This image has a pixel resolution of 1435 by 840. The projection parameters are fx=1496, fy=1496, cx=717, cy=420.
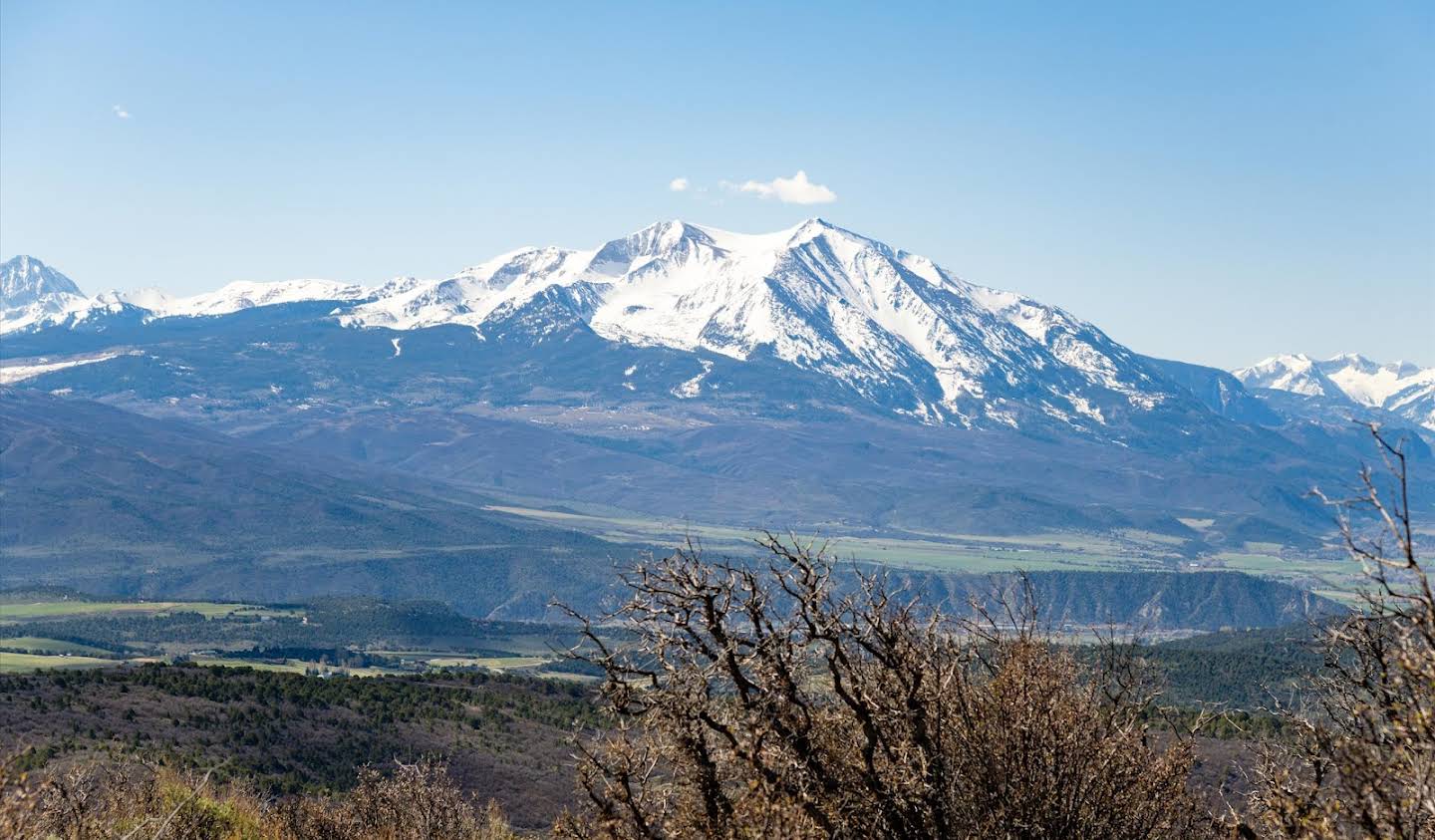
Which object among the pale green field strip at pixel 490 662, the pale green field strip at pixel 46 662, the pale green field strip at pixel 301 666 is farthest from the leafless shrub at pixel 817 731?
the pale green field strip at pixel 490 662

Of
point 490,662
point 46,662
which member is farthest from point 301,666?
point 490,662

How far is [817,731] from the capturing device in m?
16.7

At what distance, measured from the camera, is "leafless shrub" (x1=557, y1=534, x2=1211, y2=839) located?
51.9ft

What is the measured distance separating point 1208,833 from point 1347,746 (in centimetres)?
795

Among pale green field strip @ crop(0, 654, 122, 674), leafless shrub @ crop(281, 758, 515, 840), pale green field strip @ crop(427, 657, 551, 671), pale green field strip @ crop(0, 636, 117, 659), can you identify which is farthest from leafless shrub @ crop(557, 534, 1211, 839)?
pale green field strip @ crop(0, 636, 117, 659)

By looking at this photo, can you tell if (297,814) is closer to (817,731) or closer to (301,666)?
(817,731)

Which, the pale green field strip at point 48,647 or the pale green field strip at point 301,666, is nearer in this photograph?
the pale green field strip at point 301,666

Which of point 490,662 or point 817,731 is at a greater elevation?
point 817,731

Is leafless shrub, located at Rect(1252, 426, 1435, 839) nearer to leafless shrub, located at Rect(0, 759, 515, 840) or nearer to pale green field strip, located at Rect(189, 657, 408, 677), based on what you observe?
leafless shrub, located at Rect(0, 759, 515, 840)

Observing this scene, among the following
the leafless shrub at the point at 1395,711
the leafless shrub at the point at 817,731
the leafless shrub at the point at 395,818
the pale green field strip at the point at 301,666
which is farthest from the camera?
the pale green field strip at the point at 301,666

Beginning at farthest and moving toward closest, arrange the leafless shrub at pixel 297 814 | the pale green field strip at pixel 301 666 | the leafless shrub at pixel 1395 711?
the pale green field strip at pixel 301 666
the leafless shrub at pixel 297 814
the leafless shrub at pixel 1395 711

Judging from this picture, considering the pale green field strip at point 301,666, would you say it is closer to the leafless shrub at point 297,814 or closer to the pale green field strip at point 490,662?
the pale green field strip at point 490,662

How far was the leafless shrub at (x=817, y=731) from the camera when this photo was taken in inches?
623

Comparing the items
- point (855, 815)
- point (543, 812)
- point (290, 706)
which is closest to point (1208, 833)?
point (855, 815)
